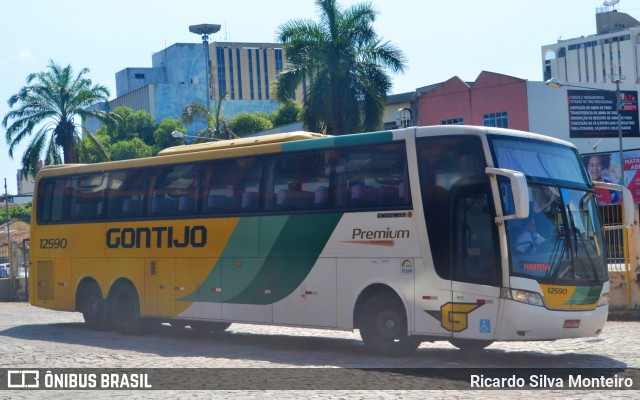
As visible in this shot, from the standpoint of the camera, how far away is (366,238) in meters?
15.4

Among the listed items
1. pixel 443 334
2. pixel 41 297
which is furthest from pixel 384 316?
pixel 41 297

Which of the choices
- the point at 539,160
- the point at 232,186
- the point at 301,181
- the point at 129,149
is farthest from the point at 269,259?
the point at 129,149

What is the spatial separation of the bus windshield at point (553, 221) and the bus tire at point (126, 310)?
30.9ft

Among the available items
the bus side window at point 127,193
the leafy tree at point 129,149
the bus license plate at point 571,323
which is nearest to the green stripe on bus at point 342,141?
the bus license plate at point 571,323

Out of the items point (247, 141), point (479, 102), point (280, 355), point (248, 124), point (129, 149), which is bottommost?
point (280, 355)

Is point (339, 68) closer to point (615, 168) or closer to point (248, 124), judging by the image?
point (615, 168)

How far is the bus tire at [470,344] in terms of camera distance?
14867 millimetres

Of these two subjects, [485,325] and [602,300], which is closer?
[485,325]

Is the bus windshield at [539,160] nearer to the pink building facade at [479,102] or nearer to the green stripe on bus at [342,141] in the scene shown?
the green stripe on bus at [342,141]

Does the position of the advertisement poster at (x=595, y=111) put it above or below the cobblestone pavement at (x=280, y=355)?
above

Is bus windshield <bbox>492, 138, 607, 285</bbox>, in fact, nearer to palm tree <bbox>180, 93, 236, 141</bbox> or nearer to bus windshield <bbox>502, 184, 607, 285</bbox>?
bus windshield <bbox>502, 184, 607, 285</bbox>

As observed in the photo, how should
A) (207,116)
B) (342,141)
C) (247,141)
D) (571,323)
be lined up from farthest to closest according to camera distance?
(207,116) → (247,141) → (342,141) → (571,323)

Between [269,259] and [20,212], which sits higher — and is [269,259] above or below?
below

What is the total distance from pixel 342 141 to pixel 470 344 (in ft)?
12.9
